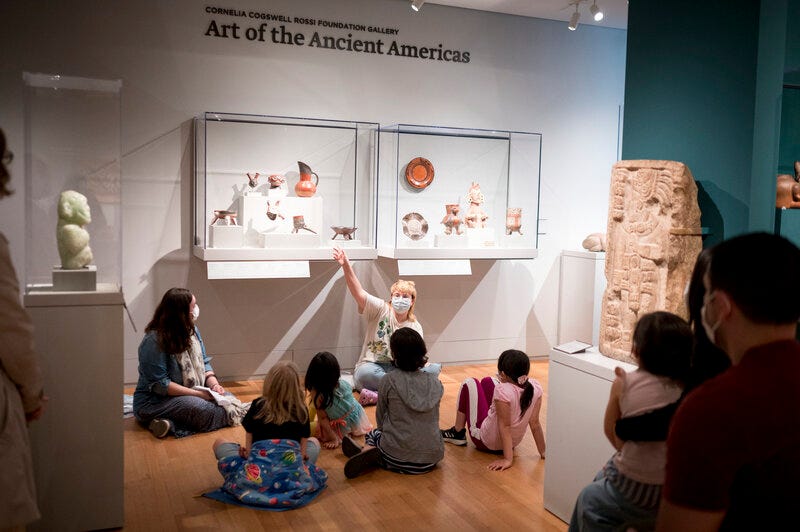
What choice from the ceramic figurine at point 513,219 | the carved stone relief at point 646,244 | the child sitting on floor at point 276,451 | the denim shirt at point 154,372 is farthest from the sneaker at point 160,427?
the ceramic figurine at point 513,219

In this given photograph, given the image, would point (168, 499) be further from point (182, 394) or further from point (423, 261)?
point (423, 261)

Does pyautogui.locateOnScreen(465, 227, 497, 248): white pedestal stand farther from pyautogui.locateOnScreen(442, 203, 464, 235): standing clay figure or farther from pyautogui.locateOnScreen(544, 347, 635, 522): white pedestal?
pyautogui.locateOnScreen(544, 347, 635, 522): white pedestal

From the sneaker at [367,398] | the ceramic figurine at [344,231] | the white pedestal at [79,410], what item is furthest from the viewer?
the ceramic figurine at [344,231]

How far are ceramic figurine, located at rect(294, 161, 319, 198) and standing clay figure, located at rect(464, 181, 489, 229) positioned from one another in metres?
1.44

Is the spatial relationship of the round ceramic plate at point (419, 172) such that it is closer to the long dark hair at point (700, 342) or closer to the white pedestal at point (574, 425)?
the white pedestal at point (574, 425)

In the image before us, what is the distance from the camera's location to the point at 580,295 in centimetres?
726

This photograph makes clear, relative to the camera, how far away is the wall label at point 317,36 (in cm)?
609

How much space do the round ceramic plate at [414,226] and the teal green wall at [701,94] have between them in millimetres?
2911

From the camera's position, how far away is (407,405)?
4098 millimetres

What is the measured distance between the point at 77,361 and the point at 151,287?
2.83m

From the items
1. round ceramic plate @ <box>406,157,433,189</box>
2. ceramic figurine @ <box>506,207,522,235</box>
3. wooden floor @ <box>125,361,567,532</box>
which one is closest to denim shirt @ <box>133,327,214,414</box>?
wooden floor @ <box>125,361,567,532</box>

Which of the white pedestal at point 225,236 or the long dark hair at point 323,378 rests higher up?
the white pedestal at point 225,236

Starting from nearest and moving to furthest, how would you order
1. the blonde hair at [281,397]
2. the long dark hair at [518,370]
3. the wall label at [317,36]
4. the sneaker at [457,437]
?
1. the blonde hair at [281,397]
2. the long dark hair at [518,370]
3. the sneaker at [457,437]
4. the wall label at [317,36]

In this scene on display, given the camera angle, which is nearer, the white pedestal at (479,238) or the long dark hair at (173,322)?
the long dark hair at (173,322)
